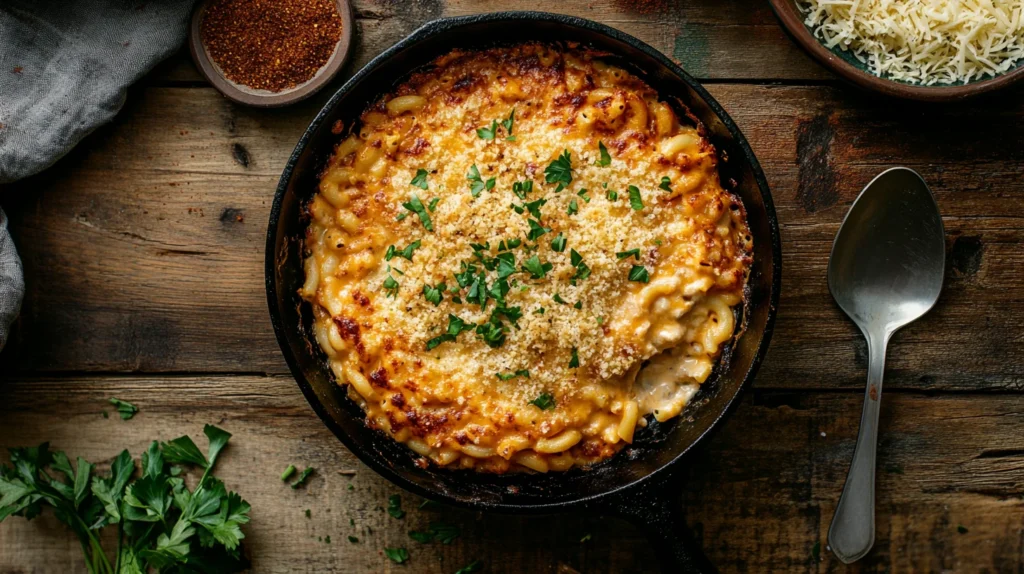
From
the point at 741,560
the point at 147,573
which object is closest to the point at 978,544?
the point at 741,560

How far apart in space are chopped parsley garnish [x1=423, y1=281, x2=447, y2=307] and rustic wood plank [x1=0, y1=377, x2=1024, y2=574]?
34.7 inches

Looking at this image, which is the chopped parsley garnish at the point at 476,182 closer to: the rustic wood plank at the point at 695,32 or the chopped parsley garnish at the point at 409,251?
the chopped parsley garnish at the point at 409,251

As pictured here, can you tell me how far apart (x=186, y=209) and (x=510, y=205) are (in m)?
1.38

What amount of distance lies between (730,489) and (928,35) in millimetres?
1800

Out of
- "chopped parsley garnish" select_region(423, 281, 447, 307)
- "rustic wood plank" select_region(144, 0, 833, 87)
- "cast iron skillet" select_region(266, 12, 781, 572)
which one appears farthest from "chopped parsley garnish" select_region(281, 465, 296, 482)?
"rustic wood plank" select_region(144, 0, 833, 87)

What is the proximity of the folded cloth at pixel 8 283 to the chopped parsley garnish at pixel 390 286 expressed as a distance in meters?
1.50

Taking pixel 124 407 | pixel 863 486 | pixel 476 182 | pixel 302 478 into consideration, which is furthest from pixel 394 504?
pixel 863 486

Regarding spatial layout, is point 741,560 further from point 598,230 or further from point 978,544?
point 598,230

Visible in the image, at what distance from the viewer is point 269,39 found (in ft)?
9.78

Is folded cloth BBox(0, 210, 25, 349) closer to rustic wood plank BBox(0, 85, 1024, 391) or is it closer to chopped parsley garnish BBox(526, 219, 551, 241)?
rustic wood plank BBox(0, 85, 1024, 391)

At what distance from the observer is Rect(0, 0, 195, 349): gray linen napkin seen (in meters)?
3.00

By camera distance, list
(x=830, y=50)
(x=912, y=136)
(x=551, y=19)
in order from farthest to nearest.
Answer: (x=912, y=136)
(x=830, y=50)
(x=551, y=19)

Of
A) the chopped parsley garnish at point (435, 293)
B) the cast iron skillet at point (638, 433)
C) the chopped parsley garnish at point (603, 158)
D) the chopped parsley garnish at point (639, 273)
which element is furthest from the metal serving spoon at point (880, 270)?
the chopped parsley garnish at point (435, 293)

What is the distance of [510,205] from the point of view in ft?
8.51
